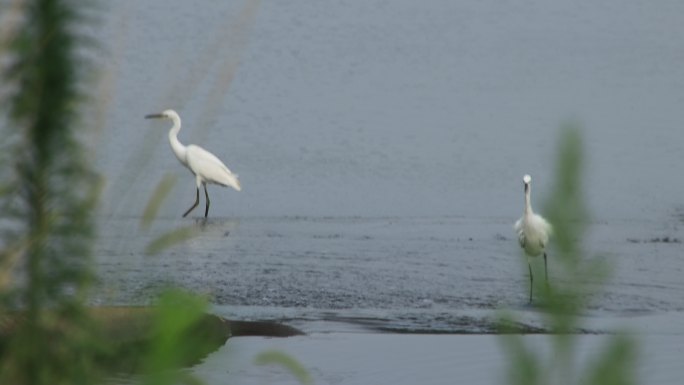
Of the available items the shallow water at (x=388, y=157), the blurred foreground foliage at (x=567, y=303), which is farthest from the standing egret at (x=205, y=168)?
the blurred foreground foliage at (x=567, y=303)

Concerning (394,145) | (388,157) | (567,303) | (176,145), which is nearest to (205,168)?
(176,145)

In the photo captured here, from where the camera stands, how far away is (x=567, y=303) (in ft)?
4.35

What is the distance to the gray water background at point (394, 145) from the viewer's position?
26.8 ft

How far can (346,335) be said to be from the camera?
7473 mm

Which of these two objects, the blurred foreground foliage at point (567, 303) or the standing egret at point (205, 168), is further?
the standing egret at point (205, 168)

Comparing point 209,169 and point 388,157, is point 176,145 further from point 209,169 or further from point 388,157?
point 388,157

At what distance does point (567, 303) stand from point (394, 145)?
13253 mm

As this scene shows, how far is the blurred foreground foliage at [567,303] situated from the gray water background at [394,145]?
1.82 feet

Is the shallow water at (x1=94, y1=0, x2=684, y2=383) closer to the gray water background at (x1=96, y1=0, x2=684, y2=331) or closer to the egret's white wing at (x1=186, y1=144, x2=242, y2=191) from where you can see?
the gray water background at (x1=96, y1=0, x2=684, y2=331)

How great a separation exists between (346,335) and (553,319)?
243 inches

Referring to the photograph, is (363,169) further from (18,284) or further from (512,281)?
(18,284)

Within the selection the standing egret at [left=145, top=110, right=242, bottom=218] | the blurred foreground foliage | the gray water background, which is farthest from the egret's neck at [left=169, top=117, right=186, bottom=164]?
the blurred foreground foliage

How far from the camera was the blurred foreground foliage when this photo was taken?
1262 mm

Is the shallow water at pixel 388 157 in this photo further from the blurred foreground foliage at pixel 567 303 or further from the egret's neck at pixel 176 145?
the egret's neck at pixel 176 145
